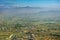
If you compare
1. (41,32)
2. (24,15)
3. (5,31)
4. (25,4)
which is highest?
(25,4)

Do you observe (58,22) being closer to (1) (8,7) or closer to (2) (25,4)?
(2) (25,4)

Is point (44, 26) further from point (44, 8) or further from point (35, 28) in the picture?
point (44, 8)

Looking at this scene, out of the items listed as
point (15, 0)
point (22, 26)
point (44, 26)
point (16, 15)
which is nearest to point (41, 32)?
point (44, 26)

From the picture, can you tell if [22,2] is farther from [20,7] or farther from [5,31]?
[5,31]

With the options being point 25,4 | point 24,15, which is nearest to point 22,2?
point 25,4

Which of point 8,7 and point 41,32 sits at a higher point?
point 8,7

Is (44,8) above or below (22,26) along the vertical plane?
above

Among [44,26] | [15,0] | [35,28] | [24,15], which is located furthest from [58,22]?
[15,0]
